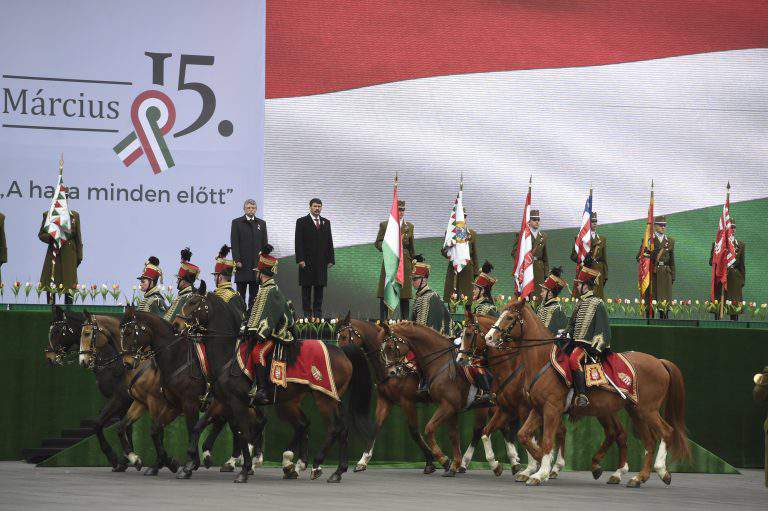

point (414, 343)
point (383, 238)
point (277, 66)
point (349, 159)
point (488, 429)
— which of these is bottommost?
point (488, 429)

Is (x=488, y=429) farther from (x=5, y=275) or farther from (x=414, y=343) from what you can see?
(x=5, y=275)

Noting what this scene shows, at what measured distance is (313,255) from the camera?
22.9 m

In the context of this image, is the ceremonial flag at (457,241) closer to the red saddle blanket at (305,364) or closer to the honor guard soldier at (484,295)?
the honor guard soldier at (484,295)

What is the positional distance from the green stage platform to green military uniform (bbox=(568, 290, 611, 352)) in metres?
3.90

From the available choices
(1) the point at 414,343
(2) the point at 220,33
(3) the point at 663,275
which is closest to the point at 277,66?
(2) the point at 220,33

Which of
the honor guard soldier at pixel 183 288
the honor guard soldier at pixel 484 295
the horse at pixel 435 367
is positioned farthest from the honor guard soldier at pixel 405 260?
the honor guard soldier at pixel 183 288

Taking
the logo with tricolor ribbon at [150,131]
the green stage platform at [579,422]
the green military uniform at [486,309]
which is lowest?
the green stage platform at [579,422]

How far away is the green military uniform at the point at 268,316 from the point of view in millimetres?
16594

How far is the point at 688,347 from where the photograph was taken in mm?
22047

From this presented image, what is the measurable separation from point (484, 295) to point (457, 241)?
4272 millimetres

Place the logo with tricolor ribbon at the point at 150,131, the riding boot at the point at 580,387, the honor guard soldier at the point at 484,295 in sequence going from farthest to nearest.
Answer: the logo with tricolor ribbon at the point at 150,131 → the honor guard soldier at the point at 484,295 → the riding boot at the point at 580,387

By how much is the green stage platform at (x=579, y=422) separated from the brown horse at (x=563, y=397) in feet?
9.89

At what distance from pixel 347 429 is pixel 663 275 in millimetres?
10265

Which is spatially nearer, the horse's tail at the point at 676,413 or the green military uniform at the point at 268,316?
the green military uniform at the point at 268,316
